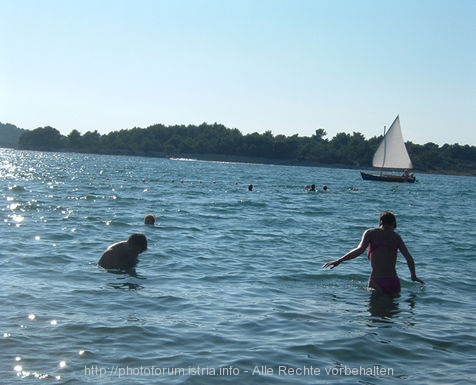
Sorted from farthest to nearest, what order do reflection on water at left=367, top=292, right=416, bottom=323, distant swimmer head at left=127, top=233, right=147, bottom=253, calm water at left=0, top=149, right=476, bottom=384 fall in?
1. distant swimmer head at left=127, top=233, right=147, bottom=253
2. reflection on water at left=367, top=292, right=416, bottom=323
3. calm water at left=0, top=149, right=476, bottom=384

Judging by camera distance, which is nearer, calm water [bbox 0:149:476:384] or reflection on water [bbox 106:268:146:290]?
calm water [bbox 0:149:476:384]

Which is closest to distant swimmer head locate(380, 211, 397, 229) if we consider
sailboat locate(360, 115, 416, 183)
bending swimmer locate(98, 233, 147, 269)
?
bending swimmer locate(98, 233, 147, 269)

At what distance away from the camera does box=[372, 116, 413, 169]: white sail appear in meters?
77.3

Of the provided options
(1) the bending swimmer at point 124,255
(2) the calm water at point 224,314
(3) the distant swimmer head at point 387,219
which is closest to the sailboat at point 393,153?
(2) the calm water at point 224,314

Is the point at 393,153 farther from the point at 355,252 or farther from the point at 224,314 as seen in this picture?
the point at 224,314

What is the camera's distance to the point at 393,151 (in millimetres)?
77938

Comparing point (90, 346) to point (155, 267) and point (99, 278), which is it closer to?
point (99, 278)

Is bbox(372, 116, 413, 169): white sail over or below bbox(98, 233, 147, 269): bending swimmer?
over

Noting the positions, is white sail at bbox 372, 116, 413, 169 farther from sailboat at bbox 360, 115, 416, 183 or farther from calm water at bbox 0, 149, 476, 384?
calm water at bbox 0, 149, 476, 384

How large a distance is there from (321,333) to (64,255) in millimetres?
7739

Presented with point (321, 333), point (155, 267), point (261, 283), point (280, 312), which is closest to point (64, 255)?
point (155, 267)

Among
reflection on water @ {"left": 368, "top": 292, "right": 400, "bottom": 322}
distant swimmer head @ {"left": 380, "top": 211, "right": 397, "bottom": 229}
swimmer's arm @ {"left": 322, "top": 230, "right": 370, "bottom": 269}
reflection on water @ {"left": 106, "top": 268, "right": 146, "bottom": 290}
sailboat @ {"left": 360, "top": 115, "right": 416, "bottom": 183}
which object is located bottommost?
reflection on water @ {"left": 106, "top": 268, "right": 146, "bottom": 290}

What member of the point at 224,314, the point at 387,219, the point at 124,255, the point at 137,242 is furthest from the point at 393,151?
the point at 224,314

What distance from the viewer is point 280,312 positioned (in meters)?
10.1
